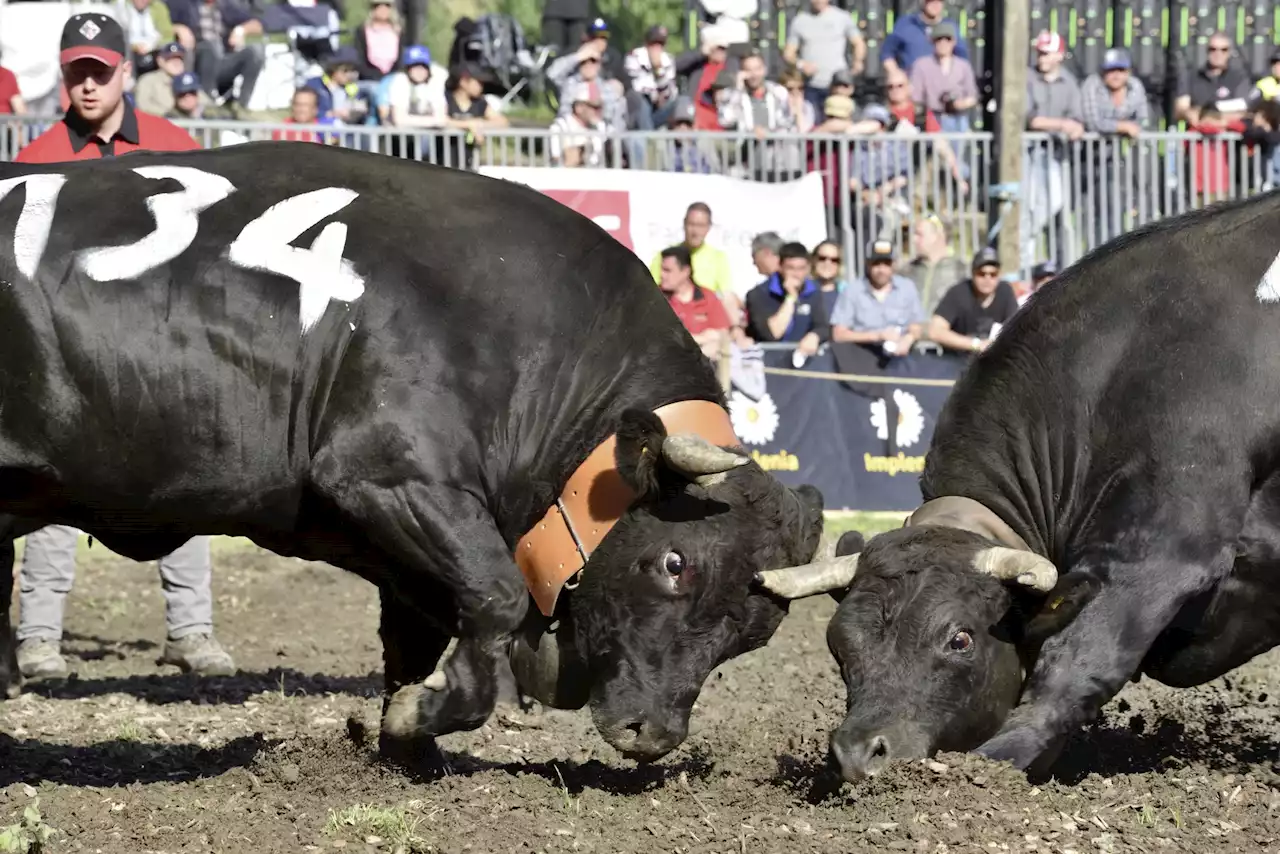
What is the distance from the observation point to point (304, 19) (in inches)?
662

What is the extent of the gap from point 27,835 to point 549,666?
1779 mm

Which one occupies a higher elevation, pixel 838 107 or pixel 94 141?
pixel 94 141

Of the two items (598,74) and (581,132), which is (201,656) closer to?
(581,132)

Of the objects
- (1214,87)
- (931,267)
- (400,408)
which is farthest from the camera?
(1214,87)

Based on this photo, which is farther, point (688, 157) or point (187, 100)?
point (688, 157)

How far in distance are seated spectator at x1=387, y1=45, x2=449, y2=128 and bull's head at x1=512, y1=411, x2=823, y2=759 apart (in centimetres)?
930

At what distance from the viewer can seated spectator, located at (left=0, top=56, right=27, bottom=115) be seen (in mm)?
13391

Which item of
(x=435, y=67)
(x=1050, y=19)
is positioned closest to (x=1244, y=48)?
(x=1050, y=19)

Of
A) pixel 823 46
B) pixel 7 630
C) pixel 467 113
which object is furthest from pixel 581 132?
pixel 7 630

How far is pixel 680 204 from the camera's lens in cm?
1383

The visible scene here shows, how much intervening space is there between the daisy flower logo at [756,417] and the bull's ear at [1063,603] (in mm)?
7575

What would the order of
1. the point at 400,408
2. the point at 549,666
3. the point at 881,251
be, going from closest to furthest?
the point at 400,408
the point at 549,666
the point at 881,251

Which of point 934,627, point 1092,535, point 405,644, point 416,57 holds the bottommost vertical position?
point 405,644

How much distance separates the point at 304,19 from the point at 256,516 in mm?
12042
